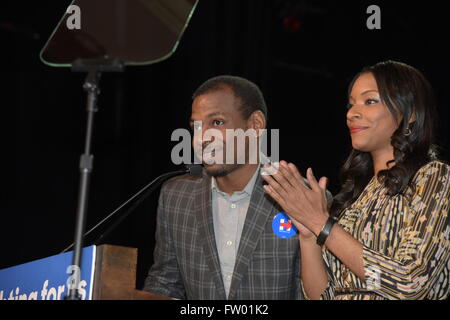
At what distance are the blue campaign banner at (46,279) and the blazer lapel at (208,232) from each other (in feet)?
2.93

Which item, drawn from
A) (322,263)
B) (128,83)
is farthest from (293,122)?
(322,263)

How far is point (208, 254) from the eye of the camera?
2.82 m

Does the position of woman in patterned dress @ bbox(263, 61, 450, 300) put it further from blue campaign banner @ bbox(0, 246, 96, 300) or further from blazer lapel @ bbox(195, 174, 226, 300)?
blue campaign banner @ bbox(0, 246, 96, 300)

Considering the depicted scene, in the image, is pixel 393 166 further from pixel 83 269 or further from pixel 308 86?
pixel 308 86

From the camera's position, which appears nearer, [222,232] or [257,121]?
[222,232]

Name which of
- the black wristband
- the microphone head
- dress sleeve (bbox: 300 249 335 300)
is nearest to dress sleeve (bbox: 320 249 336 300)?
dress sleeve (bbox: 300 249 335 300)

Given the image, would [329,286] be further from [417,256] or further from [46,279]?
[46,279]

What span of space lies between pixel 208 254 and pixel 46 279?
3.11 ft

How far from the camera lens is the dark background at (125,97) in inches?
Answer: 190

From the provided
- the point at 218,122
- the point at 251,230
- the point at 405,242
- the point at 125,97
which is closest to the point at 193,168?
the point at 251,230

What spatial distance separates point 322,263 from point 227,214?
2.23 feet

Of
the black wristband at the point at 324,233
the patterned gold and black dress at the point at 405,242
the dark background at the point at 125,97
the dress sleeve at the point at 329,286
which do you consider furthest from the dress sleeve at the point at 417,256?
the dark background at the point at 125,97

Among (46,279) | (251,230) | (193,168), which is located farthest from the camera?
(251,230)

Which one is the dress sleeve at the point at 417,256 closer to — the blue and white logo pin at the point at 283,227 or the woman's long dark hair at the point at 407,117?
the woman's long dark hair at the point at 407,117
